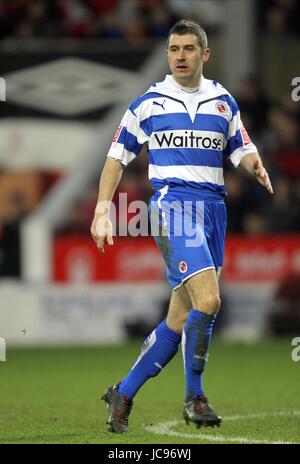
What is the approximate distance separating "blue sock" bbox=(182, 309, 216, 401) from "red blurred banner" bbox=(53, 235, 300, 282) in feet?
23.9

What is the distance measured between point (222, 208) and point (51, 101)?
9.19 m

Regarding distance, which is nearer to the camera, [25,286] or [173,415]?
[173,415]

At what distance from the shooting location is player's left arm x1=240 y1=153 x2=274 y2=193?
7.24m

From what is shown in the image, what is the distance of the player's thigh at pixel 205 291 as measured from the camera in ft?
22.7

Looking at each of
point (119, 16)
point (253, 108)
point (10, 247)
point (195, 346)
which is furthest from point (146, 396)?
point (119, 16)

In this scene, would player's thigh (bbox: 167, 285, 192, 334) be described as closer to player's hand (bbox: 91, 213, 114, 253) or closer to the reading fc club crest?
player's hand (bbox: 91, 213, 114, 253)

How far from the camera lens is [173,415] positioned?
26.7ft

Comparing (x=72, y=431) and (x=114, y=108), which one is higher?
(x=114, y=108)

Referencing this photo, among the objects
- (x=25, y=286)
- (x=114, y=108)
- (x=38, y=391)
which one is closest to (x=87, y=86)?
(x=114, y=108)

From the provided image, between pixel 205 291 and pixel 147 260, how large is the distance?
7.44m

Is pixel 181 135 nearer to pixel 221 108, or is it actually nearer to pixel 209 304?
pixel 221 108

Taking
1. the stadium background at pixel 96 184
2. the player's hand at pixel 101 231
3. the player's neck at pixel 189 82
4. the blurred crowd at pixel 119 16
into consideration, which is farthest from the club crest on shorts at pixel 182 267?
the blurred crowd at pixel 119 16

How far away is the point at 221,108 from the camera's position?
7289mm

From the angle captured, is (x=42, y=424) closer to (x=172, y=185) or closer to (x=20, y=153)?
(x=172, y=185)
